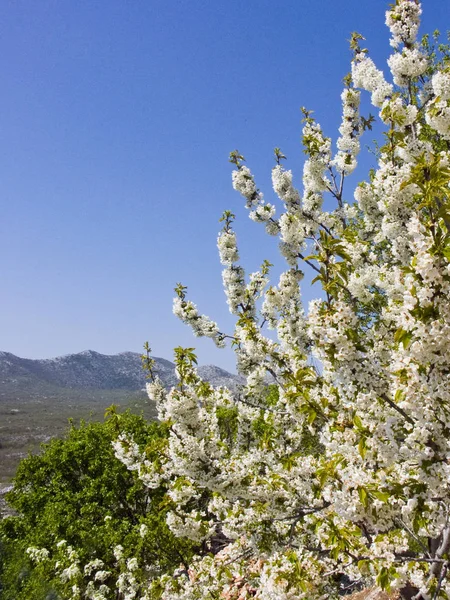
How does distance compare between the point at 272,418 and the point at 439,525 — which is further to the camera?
the point at 272,418

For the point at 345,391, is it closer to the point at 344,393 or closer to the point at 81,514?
the point at 344,393

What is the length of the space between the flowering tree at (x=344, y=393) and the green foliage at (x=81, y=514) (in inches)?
135

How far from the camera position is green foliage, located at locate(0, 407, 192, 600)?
1189 centimetres

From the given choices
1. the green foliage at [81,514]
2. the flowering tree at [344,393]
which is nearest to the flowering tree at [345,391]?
the flowering tree at [344,393]

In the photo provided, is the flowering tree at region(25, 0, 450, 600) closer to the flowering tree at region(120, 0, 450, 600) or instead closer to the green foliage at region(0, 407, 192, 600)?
the flowering tree at region(120, 0, 450, 600)

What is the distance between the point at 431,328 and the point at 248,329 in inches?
191

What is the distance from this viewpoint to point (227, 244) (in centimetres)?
1015

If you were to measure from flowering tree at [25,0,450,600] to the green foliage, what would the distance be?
3420 mm

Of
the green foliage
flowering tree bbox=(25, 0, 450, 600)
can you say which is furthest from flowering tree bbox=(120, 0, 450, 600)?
the green foliage

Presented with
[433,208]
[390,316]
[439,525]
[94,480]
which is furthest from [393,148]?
[94,480]

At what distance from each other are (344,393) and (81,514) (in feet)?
42.6

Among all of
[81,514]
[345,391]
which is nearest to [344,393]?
[345,391]

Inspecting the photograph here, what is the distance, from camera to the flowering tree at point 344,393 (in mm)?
3078

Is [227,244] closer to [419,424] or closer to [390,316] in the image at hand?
[390,316]
